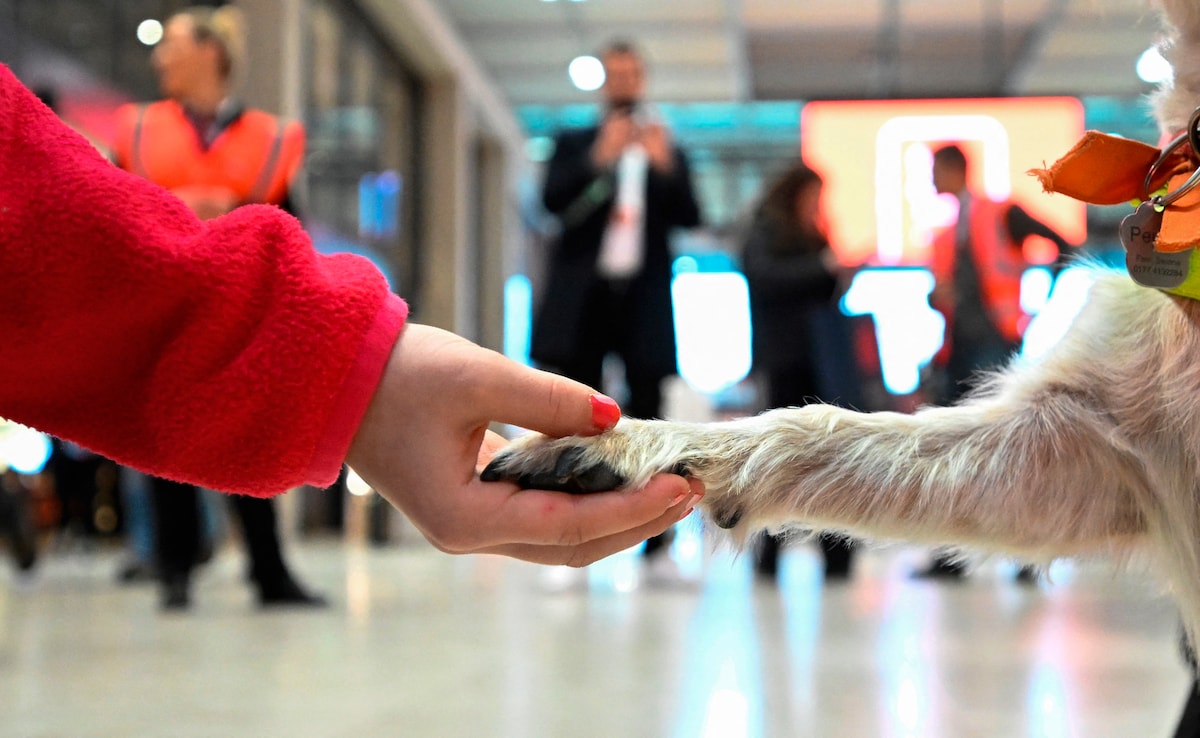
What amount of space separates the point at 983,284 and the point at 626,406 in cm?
149

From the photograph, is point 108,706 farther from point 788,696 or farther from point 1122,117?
point 1122,117

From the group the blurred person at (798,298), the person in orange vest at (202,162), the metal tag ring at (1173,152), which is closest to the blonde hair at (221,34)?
the person in orange vest at (202,162)

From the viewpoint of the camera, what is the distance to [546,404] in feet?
2.81

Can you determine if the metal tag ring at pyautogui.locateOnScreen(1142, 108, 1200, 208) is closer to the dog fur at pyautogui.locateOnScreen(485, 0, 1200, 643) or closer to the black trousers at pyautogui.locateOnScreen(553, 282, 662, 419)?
the dog fur at pyautogui.locateOnScreen(485, 0, 1200, 643)

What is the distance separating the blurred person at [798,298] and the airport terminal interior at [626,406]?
0.09ft

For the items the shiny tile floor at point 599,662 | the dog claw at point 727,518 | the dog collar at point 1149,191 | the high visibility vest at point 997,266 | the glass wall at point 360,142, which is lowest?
the shiny tile floor at point 599,662

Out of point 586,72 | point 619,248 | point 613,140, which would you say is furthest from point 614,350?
point 586,72

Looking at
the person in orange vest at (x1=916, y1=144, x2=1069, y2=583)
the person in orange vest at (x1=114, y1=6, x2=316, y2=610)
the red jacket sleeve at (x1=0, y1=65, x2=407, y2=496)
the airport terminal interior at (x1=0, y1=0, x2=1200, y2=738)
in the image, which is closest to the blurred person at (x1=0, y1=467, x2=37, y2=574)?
the airport terminal interior at (x1=0, y1=0, x2=1200, y2=738)

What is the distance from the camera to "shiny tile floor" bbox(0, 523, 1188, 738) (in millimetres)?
1571

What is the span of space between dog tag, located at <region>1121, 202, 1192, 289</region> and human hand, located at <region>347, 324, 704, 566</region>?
1.65ft

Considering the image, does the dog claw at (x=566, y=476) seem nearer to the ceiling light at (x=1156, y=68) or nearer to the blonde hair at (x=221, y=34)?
the ceiling light at (x=1156, y=68)

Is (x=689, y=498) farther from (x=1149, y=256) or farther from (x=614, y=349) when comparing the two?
(x=614, y=349)

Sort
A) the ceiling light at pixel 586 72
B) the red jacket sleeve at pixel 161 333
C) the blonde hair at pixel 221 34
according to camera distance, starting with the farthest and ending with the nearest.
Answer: the ceiling light at pixel 586 72, the blonde hair at pixel 221 34, the red jacket sleeve at pixel 161 333

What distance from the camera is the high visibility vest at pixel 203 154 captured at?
3.03m
